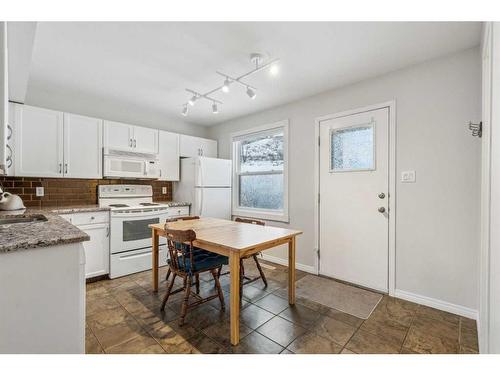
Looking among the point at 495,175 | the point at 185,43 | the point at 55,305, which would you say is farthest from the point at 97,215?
the point at 495,175

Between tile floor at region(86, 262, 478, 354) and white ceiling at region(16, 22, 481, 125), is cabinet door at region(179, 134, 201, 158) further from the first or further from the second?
tile floor at region(86, 262, 478, 354)

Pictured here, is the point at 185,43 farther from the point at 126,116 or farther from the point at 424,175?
the point at 424,175

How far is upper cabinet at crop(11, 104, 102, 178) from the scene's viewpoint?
2.76m

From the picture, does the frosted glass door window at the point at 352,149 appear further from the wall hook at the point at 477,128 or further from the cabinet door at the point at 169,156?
the cabinet door at the point at 169,156

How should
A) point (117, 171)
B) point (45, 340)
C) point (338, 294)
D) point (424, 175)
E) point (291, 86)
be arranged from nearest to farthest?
point (45, 340) → point (424, 175) → point (338, 294) → point (291, 86) → point (117, 171)

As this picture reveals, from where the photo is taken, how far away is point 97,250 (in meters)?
2.95

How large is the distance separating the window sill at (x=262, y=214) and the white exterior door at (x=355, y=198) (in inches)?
23.8

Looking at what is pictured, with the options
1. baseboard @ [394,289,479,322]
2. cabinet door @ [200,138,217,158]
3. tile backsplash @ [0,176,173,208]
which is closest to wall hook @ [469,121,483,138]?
baseboard @ [394,289,479,322]

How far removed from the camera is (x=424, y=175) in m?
2.36

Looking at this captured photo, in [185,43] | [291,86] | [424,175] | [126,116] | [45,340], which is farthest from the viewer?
[126,116]

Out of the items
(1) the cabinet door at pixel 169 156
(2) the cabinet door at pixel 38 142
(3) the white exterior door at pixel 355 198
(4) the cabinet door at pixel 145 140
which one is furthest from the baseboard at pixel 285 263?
(2) the cabinet door at pixel 38 142

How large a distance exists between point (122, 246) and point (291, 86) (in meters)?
2.89

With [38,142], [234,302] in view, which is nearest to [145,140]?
[38,142]

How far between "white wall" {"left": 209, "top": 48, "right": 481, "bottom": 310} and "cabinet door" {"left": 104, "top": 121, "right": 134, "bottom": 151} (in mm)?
2395
